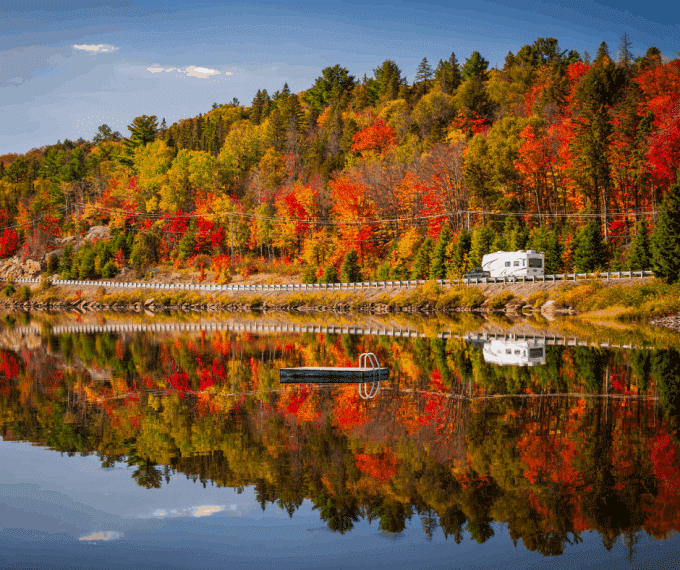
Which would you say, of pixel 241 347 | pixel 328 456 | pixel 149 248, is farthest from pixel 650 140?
pixel 149 248

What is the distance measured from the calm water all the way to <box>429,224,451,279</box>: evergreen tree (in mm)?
41990

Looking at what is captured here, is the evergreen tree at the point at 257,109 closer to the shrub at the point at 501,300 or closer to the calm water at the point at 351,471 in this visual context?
the shrub at the point at 501,300

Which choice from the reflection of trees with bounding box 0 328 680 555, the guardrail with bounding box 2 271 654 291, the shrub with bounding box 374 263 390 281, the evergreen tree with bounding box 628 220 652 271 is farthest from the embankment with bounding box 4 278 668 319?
the reflection of trees with bounding box 0 328 680 555

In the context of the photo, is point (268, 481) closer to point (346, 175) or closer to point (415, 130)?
point (346, 175)

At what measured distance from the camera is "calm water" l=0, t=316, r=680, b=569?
8023 millimetres

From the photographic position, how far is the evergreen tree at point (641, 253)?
155 ft

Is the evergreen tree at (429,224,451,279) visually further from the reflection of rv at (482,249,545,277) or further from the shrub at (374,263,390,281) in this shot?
the reflection of rv at (482,249,545,277)

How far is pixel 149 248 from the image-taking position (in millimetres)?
101625

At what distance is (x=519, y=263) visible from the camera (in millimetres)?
54406

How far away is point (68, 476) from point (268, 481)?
3.78m

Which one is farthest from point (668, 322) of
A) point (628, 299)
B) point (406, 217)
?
point (406, 217)

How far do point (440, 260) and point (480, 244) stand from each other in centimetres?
447

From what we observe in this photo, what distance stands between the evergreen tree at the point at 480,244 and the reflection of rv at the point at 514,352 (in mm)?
30893

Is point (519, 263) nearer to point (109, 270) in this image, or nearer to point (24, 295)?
point (109, 270)
